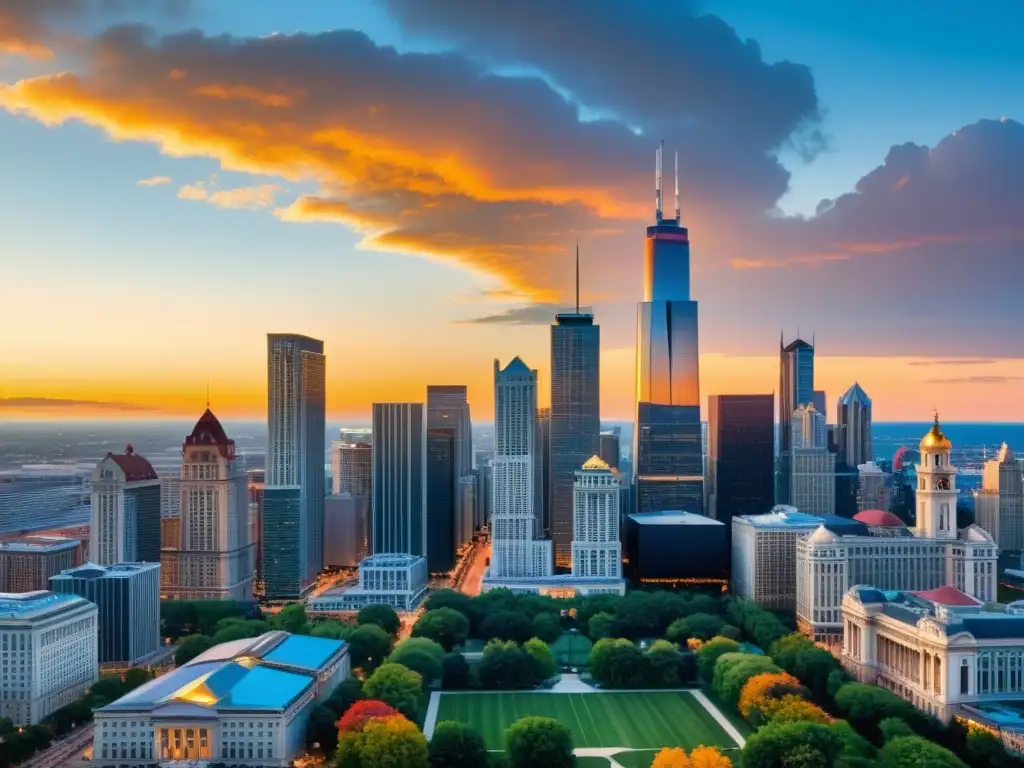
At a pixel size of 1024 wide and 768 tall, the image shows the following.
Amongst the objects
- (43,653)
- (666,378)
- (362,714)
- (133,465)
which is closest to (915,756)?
(362,714)

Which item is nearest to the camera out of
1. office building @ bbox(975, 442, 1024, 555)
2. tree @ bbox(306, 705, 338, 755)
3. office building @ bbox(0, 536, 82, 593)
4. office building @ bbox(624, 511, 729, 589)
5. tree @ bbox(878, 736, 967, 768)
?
tree @ bbox(878, 736, 967, 768)

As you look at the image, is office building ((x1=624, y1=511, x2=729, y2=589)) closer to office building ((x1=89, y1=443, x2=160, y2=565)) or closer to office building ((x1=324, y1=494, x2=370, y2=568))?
office building ((x1=324, y1=494, x2=370, y2=568))

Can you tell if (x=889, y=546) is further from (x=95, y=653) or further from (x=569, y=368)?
(x=95, y=653)

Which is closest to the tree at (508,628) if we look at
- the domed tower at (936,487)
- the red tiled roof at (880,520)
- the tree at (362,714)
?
the tree at (362,714)

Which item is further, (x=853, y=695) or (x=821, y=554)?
(x=821, y=554)

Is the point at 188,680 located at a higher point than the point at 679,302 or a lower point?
lower

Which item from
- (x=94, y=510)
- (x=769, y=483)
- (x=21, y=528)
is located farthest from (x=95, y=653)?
(x=769, y=483)

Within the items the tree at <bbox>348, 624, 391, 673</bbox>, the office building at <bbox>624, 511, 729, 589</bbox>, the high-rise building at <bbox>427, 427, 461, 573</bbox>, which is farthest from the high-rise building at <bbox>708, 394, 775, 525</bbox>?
the tree at <bbox>348, 624, 391, 673</bbox>

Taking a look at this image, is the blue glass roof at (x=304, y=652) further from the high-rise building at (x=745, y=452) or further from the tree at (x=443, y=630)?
the high-rise building at (x=745, y=452)
